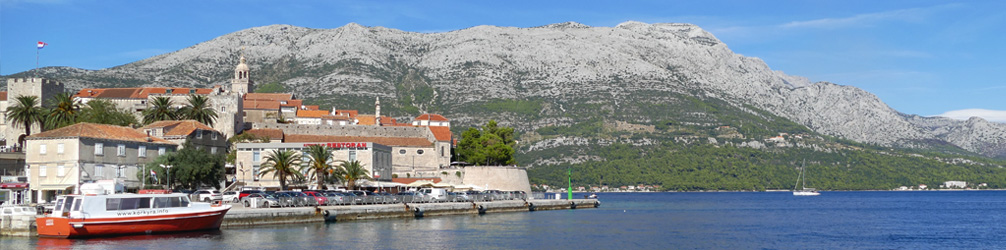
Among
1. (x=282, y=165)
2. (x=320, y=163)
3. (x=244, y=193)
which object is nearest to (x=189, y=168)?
(x=244, y=193)

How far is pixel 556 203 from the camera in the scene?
320 ft

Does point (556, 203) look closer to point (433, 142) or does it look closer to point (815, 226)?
point (433, 142)

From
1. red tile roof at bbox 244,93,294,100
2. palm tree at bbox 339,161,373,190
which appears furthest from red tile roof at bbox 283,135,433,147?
red tile roof at bbox 244,93,294,100

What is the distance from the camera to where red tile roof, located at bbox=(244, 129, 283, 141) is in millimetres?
99500

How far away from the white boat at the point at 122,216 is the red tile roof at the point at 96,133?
66.4ft

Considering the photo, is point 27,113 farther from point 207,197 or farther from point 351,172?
point 207,197

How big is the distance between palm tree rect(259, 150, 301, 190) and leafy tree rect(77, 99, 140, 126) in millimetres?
20086

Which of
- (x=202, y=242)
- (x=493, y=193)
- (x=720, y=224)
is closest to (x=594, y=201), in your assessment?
(x=493, y=193)

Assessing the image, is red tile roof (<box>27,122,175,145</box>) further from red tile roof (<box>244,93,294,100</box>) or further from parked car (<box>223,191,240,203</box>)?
red tile roof (<box>244,93,294,100</box>)

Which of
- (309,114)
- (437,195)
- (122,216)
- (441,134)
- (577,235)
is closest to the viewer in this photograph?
(122,216)

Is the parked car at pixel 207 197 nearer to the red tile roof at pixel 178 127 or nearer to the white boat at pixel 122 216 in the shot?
the white boat at pixel 122 216

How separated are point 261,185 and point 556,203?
3061 centimetres

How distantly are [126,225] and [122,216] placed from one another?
2.04ft

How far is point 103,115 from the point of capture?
306 ft
